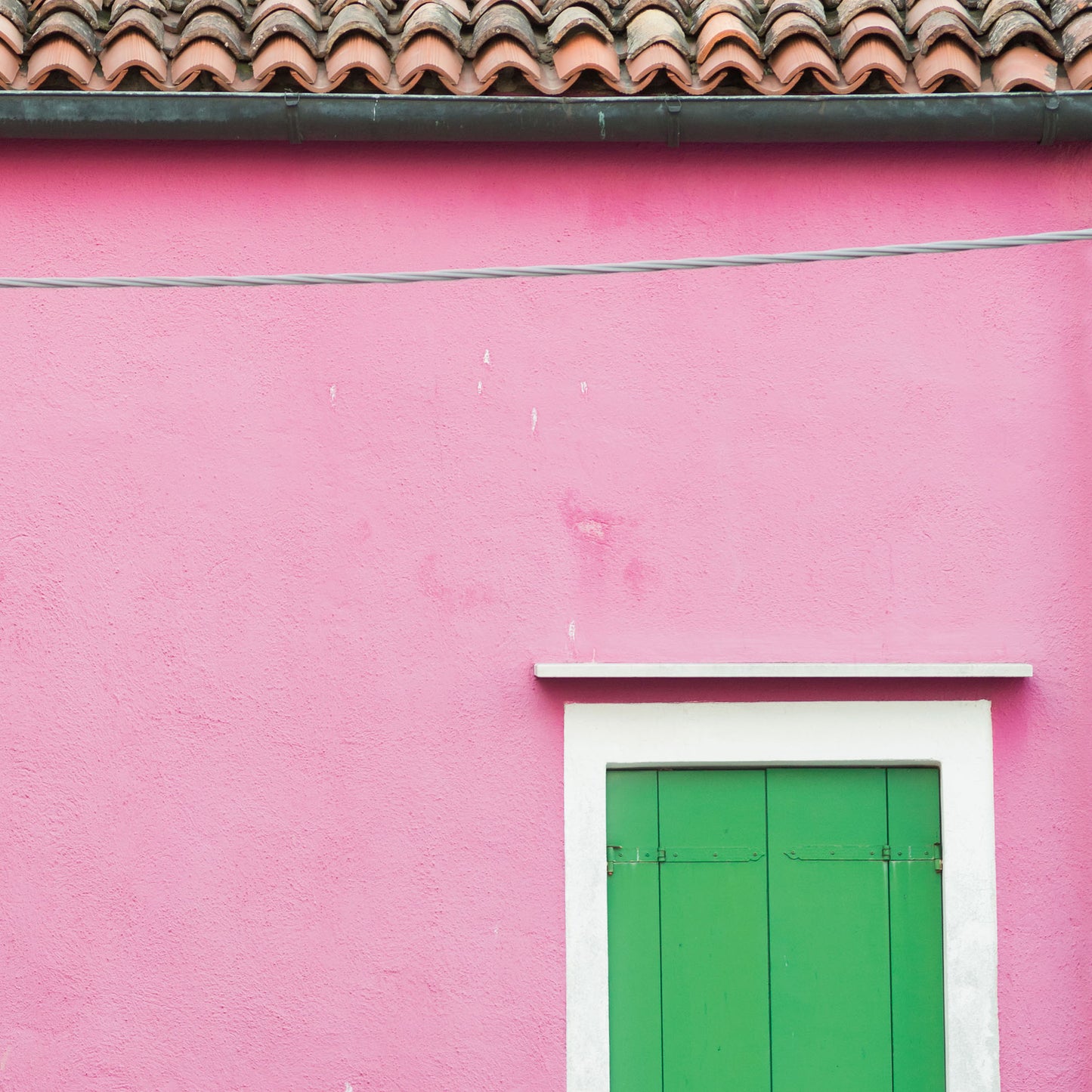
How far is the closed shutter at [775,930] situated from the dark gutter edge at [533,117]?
6.29 feet

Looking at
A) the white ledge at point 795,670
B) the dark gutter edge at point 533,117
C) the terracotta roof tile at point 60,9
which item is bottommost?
the white ledge at point 795,670

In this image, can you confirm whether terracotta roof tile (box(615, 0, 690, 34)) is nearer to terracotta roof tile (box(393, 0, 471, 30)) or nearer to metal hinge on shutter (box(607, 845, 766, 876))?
terracotta roof tile (box(393, 0, 471, 30))

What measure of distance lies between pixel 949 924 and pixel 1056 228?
2136mm

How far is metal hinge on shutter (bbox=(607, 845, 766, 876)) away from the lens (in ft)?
12.9

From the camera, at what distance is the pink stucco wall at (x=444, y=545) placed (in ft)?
12.5

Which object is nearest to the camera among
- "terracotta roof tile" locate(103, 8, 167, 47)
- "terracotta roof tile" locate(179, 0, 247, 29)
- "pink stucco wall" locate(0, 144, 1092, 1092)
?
"pink stucco wall" locate(0, 144, 1092, 1092)

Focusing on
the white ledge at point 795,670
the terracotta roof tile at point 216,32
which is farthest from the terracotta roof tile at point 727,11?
the white ledge at point 795,670

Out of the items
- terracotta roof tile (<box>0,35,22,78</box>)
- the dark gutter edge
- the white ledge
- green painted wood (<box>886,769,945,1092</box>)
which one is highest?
terracotta roof tile (<box>0,35,22,78</box>)

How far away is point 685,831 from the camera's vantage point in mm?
3943

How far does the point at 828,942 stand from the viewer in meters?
3.92

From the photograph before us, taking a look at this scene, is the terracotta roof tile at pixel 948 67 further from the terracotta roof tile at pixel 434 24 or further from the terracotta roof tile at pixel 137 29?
the terracotta roof tile at pixel 137 29

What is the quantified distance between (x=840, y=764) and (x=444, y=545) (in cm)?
135

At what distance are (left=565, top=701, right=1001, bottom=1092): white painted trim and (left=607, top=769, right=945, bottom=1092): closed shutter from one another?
64mm

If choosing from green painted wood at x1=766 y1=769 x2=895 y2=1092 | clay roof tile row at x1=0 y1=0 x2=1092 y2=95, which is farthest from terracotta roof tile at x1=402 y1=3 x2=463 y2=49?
green painted wood at x1=766 y1=769 x2=895 y2=1092
